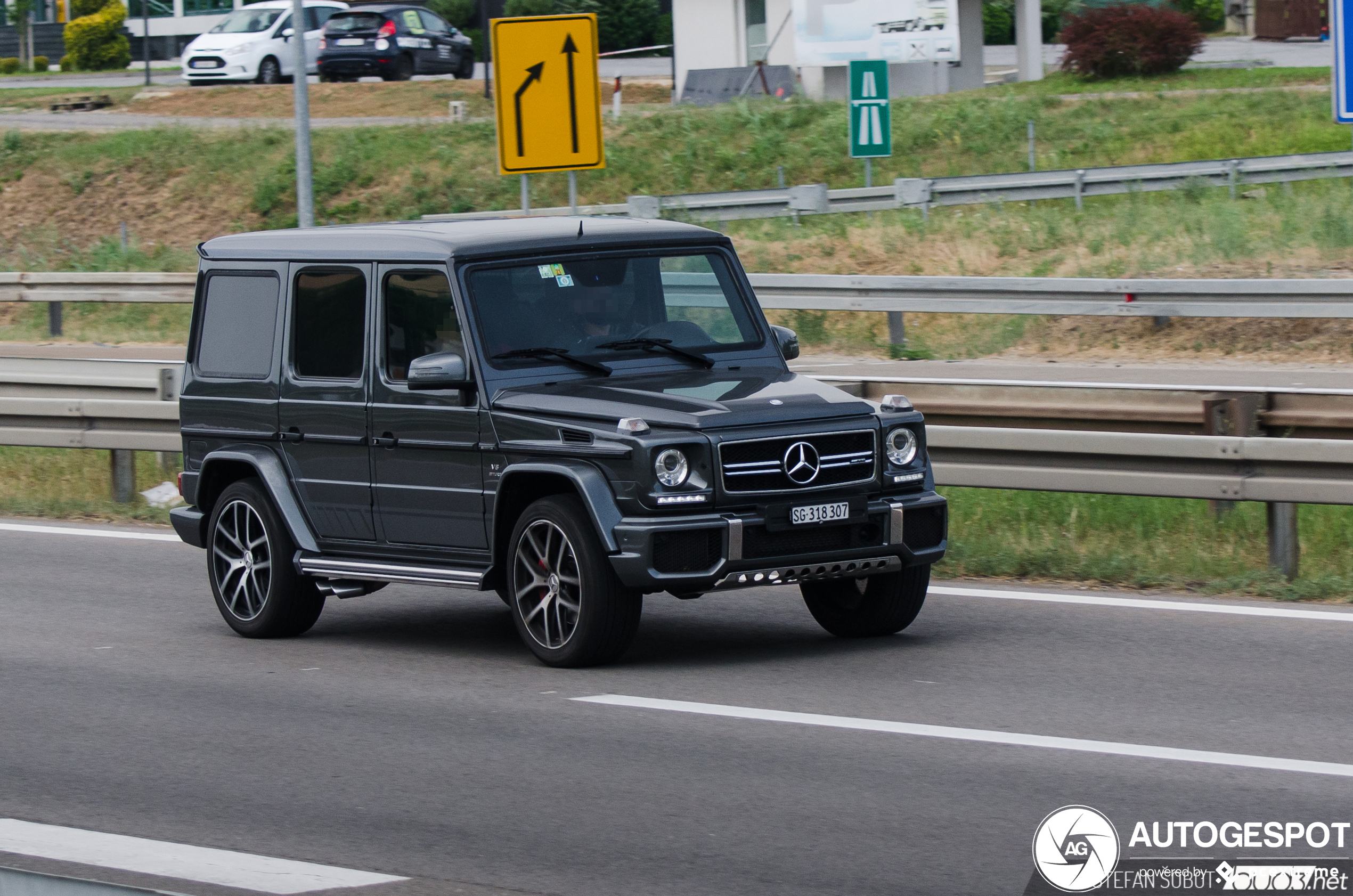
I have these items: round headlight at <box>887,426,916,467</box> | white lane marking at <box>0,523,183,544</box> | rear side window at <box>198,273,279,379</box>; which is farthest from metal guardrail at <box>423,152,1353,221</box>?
round headlight at <box>887,426,916,467</box>

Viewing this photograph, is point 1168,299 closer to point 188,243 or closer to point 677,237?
point 677,237

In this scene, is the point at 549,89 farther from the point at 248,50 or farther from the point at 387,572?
the point at 248,50

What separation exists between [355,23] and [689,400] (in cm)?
4103

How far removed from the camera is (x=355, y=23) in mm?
47188

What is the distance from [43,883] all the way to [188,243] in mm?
34172

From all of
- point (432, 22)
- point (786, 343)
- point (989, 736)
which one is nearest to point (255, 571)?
point (786, 343)

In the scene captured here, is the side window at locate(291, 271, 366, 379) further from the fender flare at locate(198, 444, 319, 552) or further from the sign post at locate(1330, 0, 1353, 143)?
the sign post at locate(1330, 0, 1353, 143)

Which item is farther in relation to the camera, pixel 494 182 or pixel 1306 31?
pixel 1306 31

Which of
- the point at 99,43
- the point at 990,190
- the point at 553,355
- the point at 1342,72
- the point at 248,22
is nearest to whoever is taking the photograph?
the point at 553,355

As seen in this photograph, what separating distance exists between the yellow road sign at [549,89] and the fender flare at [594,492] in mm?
7716

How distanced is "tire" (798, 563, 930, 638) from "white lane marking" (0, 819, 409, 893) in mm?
3418

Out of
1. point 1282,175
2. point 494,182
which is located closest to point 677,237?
point 1282,175

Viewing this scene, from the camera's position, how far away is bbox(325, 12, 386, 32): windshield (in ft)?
154

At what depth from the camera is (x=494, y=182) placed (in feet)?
123
